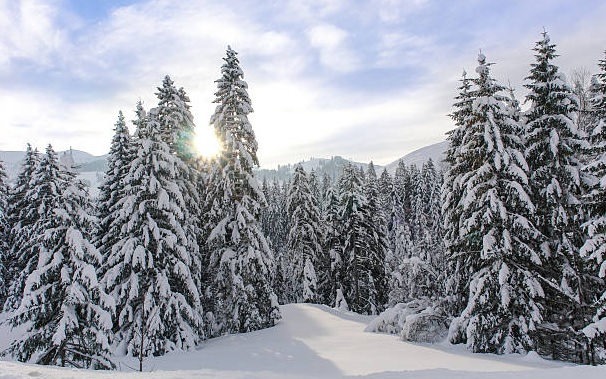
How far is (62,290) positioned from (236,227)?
10314 millimetres

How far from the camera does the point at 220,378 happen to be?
31.0 ft

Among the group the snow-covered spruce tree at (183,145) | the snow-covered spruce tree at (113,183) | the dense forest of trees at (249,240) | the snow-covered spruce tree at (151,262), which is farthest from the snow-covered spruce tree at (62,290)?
the snow-covered spruce tree at (183,145)

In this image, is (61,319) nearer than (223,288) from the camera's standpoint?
Yes

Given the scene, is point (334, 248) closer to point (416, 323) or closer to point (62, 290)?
point (416, 323)

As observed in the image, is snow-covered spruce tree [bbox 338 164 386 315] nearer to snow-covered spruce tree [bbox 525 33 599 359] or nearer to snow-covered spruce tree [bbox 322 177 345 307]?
snow-covered spruce tree [bbox 322 177 345 307]

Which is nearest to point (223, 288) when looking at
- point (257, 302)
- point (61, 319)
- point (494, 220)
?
point (257, 302)

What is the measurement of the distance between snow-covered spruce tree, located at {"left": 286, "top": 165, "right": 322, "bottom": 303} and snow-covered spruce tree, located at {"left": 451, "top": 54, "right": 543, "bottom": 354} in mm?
21170

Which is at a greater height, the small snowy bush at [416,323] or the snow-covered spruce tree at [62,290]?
the snow-covered spruce tree at [62,290]

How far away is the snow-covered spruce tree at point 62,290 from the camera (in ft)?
51.8

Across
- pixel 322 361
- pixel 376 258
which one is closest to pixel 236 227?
pixel 322 361

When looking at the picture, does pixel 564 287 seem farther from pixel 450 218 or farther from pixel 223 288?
pixel 223 288

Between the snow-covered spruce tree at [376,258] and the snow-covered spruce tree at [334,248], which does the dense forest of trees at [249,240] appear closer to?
the snow-covered spruce tree at [376,258]

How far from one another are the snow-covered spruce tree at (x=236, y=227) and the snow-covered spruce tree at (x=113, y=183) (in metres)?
4.94

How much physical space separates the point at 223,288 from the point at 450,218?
13.5 meters
